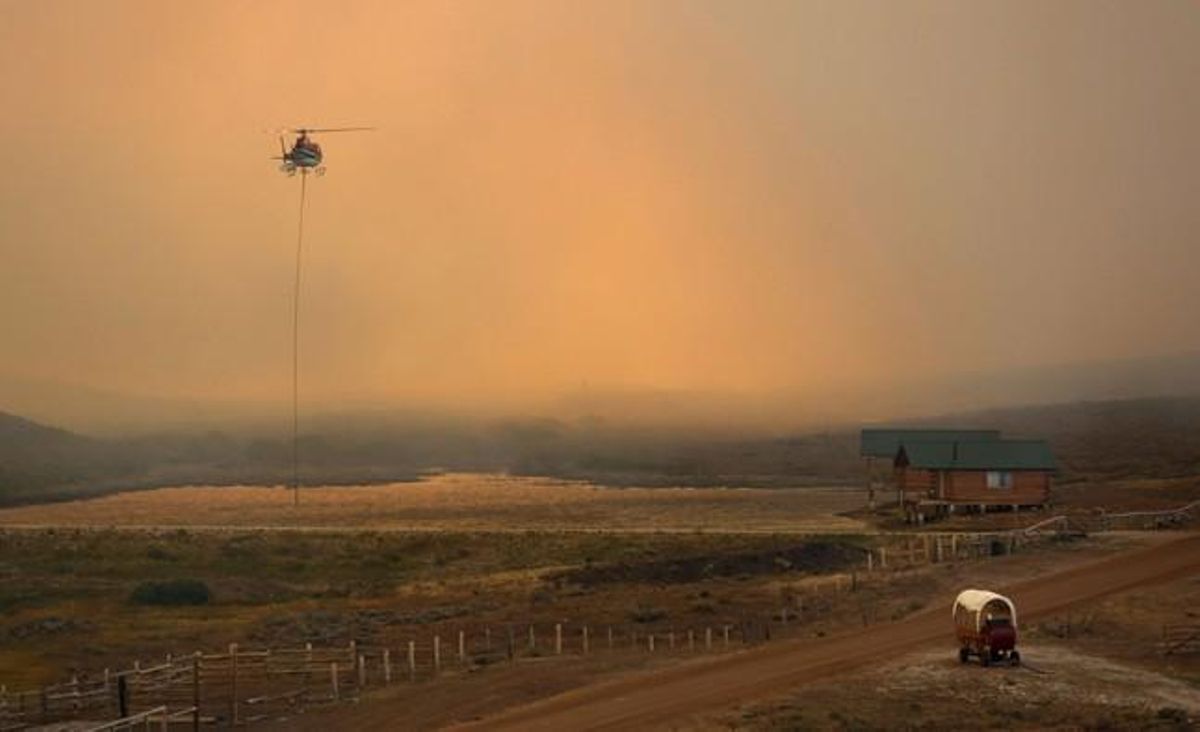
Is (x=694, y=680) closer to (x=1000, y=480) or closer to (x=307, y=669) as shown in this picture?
(x=307, y=669)

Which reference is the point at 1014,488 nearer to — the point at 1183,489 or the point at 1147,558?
the point at 1183,489

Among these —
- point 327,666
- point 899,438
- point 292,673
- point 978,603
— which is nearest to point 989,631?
point 978,603

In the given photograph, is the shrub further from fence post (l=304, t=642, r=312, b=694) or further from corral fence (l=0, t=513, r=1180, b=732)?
fence post (l=304, t=642, r=312, b=694)

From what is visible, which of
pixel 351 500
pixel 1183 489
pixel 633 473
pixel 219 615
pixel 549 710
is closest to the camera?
pixel 549 710

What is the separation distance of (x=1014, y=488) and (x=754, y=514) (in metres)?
22.7

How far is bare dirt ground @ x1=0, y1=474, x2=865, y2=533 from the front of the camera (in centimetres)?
9662

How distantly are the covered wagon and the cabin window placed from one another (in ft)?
158

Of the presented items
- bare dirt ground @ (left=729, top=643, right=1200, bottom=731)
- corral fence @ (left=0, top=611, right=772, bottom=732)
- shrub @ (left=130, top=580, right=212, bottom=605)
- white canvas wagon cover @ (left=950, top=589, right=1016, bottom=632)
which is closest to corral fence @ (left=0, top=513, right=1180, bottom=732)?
corral fence @ (left=0, top=611, right=772, bottom=732)

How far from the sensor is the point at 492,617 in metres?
58.2

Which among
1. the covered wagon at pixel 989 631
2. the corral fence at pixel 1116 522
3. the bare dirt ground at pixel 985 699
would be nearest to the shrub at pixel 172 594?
the bare dirt ground at pixel 985 699

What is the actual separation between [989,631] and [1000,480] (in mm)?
49181

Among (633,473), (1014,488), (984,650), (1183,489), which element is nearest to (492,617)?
(984,650)

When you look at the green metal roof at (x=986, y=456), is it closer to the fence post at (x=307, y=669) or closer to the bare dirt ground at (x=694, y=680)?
the bare dirt ground at (x=694, y=680)

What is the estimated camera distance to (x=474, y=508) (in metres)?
118
